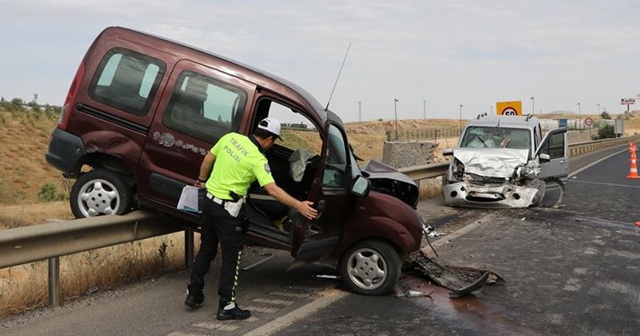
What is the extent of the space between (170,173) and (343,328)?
221 cm

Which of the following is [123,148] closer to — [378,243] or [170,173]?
[170,173]

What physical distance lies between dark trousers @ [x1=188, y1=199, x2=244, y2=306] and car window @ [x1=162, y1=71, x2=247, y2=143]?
1.00 m

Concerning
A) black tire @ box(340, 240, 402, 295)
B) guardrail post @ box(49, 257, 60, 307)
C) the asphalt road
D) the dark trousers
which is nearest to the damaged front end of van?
the asphalt road

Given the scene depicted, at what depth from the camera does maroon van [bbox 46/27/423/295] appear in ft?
19.8

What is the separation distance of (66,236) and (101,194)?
2.80 ft

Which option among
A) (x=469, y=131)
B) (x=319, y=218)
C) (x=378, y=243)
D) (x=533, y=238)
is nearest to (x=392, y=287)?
(x=378, y=243)

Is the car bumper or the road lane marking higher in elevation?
the car bumper

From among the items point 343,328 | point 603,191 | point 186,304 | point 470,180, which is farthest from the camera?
A: point 603,191

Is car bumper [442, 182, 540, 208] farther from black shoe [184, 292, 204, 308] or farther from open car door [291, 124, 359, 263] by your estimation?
black shoe [184, 292, 204, 308]

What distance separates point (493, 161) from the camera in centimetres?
1305

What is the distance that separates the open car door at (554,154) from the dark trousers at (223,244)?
9840mm

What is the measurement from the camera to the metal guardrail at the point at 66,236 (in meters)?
5.09

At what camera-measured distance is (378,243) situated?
20.4 ft

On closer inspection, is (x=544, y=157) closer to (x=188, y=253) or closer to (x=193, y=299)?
(x=188, y=253)
